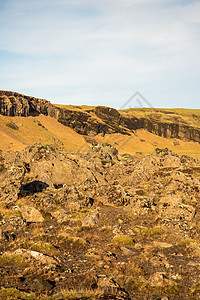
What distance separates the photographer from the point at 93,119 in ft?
419

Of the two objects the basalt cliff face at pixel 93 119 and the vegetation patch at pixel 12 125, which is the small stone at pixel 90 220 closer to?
the vegetation patch at pixel 12 125

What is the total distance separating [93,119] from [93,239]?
11313cm

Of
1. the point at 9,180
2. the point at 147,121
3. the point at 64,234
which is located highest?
the point at 147,121

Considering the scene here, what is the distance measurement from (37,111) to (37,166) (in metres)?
89.1

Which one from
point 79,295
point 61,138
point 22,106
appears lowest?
Result: point 79,295

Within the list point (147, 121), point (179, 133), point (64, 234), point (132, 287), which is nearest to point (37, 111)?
point (147, 121)

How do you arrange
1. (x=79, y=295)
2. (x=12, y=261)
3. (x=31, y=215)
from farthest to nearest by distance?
1. (x=31, y=215)
2. (x=12, y=261)
3. (x=79, y=295)

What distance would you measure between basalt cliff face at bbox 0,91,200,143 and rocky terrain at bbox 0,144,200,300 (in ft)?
266

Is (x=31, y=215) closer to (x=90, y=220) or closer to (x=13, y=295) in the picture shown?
(x=90, y=220)

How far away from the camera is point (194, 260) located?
45.3 feet

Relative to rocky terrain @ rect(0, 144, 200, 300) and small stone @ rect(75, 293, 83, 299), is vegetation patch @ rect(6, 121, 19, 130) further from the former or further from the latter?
small stone @ rect(75, 293, 83, 299)

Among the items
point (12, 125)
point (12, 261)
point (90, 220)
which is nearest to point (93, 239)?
point (90, 220)

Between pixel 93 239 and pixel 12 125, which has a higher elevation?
pixel 12 125

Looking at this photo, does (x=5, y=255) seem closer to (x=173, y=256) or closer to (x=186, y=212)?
(x=173, y=256)
